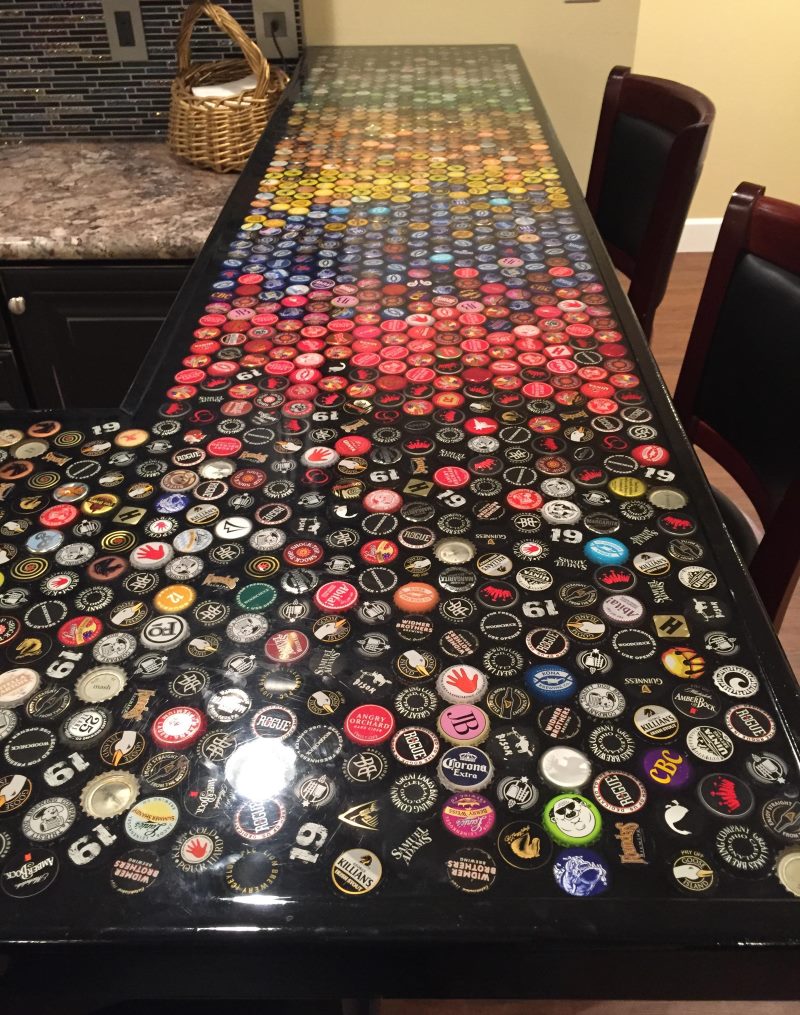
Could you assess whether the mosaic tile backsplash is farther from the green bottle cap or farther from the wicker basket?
the green bottle cap

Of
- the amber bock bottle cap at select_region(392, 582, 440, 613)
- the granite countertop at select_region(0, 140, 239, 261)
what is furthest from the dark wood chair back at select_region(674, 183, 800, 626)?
the granite countertop at select_region(0, 140, 239, 261)

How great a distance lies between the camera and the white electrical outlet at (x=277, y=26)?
6.46 feet

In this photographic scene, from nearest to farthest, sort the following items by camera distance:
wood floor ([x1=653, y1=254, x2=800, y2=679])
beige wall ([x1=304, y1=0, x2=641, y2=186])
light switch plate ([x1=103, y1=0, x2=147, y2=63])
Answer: wood floor ([x1=653, y1=254, x2=800, y2=679]) < light switch plate ([x1=103, y1=0, x2=147, y2=63]) < beige wall ([x1=304, y1=0, x2=641, y2=186])

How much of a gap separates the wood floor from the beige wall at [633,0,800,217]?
17.4 inches

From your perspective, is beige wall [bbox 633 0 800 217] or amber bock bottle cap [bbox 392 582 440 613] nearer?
amber bock bottle cap [bbox 392 582 440 613]

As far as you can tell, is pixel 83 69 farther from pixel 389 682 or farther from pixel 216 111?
pixel 389 682

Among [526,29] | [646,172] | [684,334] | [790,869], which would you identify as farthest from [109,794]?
[684,334]

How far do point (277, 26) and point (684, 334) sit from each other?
66.8 inches

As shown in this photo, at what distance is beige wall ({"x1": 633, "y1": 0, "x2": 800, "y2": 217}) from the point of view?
315cm

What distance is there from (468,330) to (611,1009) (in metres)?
1.00

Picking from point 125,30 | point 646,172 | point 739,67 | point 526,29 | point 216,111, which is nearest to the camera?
point 646,172

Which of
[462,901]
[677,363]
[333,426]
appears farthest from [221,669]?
[677,363]

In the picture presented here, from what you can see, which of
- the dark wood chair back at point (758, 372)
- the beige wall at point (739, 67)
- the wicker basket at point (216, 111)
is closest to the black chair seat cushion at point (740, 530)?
the dark wood chair back at point (758, 372)

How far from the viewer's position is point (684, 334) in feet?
9.54
